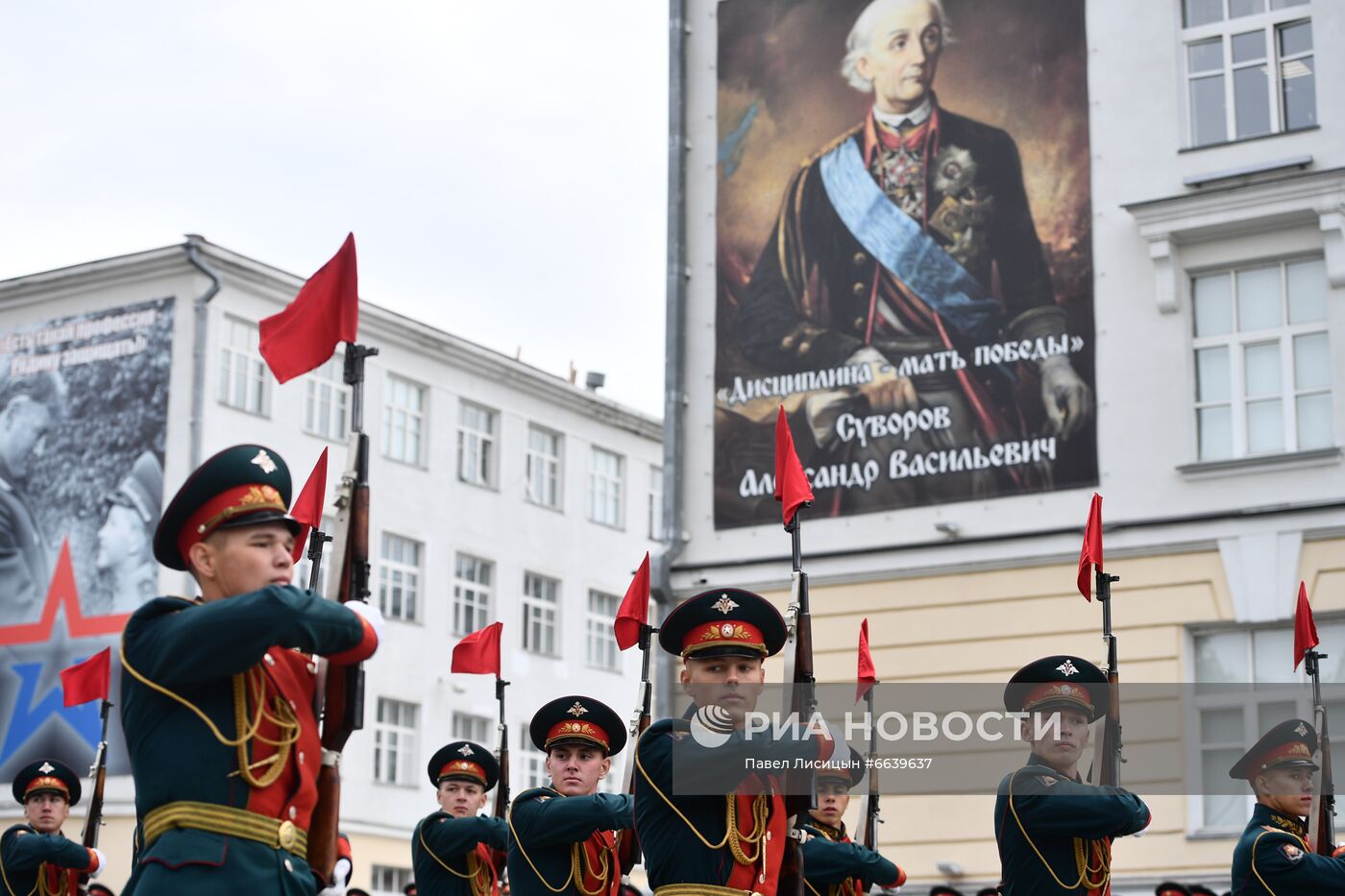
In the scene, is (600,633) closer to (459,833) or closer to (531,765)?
(531,765)

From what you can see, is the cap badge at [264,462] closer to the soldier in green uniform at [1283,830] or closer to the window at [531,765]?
the soldier in green uniform at [1283,830]

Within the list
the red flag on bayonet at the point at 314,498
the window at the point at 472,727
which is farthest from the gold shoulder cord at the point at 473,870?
the window at the point at 472,727

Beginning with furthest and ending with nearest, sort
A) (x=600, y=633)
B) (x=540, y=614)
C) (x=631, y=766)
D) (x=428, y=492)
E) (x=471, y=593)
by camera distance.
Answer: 1. (x=600, y=633)
2. (x=540, y=614)
3. (x=471, y=593)
4. (x=428, y=492)
5. (x=631, y=766)

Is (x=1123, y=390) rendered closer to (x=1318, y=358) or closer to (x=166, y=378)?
(x=1318, y=358)

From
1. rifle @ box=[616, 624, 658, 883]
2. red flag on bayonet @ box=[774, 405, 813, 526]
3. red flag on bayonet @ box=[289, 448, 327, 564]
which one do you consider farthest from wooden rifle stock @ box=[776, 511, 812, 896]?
red flag on bayonet @ box=[289, 448, 327, 564]

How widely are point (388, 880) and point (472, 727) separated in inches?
136

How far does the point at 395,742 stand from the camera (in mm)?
37281

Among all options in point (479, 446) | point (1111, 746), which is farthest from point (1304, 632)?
point (479, 446)

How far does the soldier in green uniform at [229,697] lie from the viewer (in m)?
5.29

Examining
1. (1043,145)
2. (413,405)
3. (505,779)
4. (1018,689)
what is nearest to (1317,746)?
(1018,689)

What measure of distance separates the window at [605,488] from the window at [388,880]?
9628 mm

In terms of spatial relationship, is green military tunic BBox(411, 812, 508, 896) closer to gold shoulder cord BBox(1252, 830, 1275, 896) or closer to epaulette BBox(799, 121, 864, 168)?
gold shoulder cord BBox(1252, 830, 1275, 896)

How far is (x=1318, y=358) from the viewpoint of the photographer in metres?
18.0

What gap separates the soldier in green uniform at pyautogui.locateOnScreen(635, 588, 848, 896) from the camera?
7523mm
